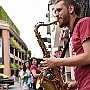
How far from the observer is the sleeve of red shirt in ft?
7.59

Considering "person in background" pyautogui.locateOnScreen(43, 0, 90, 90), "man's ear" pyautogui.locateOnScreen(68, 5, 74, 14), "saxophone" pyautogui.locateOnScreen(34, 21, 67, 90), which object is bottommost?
"saxophone" pyautogui.locateOnScreen(34, 21, 67, 90)

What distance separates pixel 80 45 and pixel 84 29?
0.15 meters

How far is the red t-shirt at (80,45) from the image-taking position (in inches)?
92.1

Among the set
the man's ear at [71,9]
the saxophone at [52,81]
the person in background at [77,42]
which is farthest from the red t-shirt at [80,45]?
the saxophone at [52,81]

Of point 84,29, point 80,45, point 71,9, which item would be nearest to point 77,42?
point 80,45

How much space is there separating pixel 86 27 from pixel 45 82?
2.62 ft

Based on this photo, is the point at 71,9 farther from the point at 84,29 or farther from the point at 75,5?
the point at 84,29

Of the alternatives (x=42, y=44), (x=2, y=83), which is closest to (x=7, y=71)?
(x=2, y=83)

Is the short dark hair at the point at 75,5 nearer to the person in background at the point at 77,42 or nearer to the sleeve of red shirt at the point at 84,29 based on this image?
the person in background at the point at 77,42

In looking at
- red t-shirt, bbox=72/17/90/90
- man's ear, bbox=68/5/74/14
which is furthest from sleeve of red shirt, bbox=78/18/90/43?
man's ear, bbox=68/5/74/14

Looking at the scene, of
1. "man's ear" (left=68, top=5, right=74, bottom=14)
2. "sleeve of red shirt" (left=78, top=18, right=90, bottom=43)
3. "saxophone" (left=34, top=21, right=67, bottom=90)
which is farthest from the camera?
"saxophone" (left=34, top=21, right=67, bottom=90)

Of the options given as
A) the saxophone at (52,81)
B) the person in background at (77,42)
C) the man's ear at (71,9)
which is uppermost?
the man's ear at (71,9)

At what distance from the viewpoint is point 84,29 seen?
2.34 m

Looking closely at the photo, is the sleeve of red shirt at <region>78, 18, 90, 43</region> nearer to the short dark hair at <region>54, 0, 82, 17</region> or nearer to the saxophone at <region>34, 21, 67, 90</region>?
the short dark hair at <region>54, 0, 82, 17</region>
